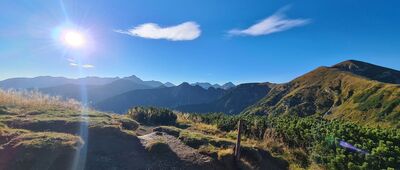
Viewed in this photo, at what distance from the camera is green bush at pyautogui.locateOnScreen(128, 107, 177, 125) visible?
35094mm

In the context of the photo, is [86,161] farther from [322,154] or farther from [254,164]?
[322,154]

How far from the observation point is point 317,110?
190125 millimetres

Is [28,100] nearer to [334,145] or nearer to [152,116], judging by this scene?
[152,116]

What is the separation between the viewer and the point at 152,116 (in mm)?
35594

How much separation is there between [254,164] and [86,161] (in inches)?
363

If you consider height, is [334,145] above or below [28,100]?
below

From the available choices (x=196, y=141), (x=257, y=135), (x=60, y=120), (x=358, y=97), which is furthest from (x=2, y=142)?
(x=358, y=97)

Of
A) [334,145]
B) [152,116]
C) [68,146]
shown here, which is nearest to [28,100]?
[152,116]

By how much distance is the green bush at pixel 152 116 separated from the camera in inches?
1382

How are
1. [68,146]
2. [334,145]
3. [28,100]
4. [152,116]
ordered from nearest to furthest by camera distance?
[68,146] → [334,145] → [28,100] → [152,116]

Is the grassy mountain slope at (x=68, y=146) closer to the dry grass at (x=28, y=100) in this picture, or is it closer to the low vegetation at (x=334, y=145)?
the dry grass at (x=28, y=100)

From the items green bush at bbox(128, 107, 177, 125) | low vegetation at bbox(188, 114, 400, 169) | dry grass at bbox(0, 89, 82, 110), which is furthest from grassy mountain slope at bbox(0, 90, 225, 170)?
green bush at bbox(128, 107, 177, 125)

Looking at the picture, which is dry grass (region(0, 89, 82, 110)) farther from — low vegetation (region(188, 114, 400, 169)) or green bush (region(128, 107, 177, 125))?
low vegetation (region(188, 114, 400, 169))

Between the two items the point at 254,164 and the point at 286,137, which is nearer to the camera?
the point at 254,164
